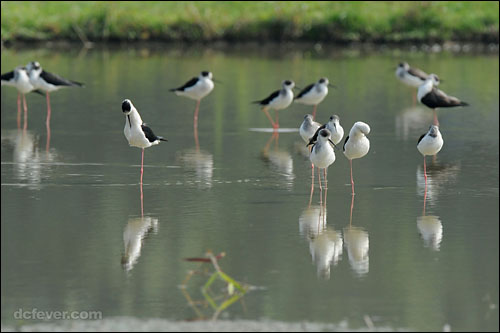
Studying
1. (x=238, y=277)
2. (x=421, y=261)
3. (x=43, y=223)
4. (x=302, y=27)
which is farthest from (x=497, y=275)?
(x=302, y=27)

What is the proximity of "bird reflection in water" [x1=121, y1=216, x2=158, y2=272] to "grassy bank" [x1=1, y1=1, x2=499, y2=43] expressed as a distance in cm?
2113

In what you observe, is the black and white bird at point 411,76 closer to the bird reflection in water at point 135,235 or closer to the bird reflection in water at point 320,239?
the bird reflection in water at point 320,239

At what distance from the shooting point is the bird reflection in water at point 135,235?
8336 millimetres

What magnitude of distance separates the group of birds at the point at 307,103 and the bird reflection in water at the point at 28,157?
109cm

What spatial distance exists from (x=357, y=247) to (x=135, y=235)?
1938mm

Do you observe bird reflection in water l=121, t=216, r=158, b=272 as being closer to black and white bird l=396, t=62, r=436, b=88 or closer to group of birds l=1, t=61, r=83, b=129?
group of birds l=1, t=61, r=83, b=129

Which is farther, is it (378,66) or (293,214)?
(378,66)

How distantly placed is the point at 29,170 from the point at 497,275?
622 centimetres

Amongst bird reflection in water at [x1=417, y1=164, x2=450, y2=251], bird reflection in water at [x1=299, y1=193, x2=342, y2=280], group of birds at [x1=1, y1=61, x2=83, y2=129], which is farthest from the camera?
group of birds at [x1=1, y1=61, x2=83, y2=129]

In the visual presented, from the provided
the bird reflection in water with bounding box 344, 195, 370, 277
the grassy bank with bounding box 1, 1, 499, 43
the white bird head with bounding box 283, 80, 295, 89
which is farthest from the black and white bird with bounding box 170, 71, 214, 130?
the grassy bank with bounding box 1, 1, 499, 43

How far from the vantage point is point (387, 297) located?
7355 mm

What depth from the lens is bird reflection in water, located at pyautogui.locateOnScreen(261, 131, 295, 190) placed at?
1210 centimetres

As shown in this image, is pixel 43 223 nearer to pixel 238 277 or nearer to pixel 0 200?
pixel 0 200

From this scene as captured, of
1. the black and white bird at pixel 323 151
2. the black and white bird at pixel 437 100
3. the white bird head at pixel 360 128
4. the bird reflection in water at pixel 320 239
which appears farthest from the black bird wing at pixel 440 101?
the bird reflection in water at pixel 320 239
